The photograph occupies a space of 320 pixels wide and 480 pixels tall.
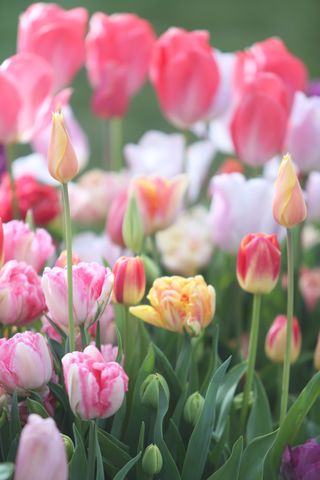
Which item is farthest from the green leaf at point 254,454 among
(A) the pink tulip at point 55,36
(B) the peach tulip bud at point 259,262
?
(A) the pink tulip at point 55,36

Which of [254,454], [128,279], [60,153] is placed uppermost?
[60,153]

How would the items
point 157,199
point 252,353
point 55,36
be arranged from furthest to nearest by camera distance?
point 55,36
point 157,199
point 252,353

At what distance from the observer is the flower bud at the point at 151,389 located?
0.63 meters

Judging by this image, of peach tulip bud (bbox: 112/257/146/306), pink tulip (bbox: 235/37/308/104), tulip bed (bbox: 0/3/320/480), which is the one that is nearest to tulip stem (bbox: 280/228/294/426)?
tulip bed (bbox: 0/3/320/480)

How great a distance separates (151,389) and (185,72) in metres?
0.43

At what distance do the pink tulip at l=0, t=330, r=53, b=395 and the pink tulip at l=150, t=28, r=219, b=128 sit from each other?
440 millimetres

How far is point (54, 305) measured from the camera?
0.62 meters

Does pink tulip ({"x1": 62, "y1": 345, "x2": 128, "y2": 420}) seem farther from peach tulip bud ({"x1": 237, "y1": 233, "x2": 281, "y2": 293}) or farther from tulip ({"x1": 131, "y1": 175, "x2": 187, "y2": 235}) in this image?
tulip ({"x1": 131, "y1": 175, "x2": 187, "y2": 235})

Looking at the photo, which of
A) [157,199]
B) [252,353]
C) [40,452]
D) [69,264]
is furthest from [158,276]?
[40,452]

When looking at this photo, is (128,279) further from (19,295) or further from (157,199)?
(157,199)

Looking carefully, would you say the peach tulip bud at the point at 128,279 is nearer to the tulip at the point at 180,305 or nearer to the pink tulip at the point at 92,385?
the tulip at the point at 180,305

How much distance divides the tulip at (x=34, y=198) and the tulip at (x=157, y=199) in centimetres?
15

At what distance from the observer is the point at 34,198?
99cm

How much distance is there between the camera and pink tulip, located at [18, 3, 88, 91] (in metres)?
0.97
